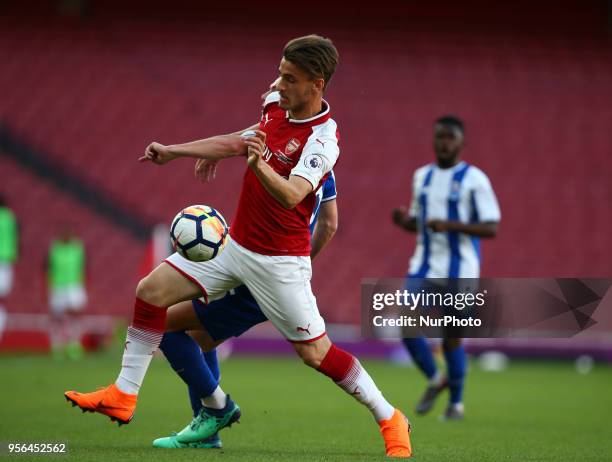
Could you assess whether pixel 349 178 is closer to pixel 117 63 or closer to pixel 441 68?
pixel 441 68

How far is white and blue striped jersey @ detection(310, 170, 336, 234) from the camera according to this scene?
5.34 meters

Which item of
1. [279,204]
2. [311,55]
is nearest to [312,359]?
[279,204]

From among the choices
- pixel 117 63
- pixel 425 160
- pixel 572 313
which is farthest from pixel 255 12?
pixel 572 313

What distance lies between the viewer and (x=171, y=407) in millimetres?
8234

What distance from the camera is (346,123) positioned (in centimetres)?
2011

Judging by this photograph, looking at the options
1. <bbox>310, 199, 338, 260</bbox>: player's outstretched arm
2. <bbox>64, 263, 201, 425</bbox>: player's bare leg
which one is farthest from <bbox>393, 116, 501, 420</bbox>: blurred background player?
<bbox>64, 263, 201, 425</bbox>: player's bare leg

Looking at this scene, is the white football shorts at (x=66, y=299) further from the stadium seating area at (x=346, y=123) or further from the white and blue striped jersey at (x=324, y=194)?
the white and blue striped jersey at (x=324, y=194)

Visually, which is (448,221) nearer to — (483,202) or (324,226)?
(483,202)

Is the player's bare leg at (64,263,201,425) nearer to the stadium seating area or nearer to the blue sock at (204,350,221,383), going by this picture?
the blue sock at (204,350,221,383)

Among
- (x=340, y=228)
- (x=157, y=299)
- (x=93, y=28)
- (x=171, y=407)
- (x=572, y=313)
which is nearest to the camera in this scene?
(x=157, y=299)

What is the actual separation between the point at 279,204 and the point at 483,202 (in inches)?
140

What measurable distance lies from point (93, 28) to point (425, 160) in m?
7.17

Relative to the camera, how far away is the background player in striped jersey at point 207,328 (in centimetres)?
545

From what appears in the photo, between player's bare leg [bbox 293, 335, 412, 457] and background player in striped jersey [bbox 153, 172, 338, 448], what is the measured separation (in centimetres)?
39
